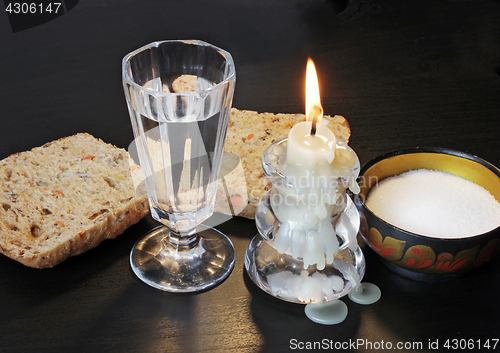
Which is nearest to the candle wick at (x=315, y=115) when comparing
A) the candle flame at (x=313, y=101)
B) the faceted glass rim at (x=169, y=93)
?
the candle flame at (x=313, y=101)

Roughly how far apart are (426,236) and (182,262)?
0.41 metres

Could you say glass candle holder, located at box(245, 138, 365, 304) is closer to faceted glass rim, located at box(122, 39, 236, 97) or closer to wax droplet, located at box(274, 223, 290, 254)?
wax droplet, located at box(274, 223, 290, 254)

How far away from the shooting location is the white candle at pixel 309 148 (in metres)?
0.76

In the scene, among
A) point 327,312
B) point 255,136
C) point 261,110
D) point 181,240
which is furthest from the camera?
point 261,110

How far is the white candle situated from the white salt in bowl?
6.7 inches

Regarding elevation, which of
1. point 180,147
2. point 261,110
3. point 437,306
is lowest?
point 437,306

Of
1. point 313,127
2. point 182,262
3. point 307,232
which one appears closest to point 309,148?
point 313,127

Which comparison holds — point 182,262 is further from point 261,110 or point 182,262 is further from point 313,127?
point 261,110

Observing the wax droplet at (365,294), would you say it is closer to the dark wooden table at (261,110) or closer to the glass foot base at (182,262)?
the dark wooden table at (261,110)

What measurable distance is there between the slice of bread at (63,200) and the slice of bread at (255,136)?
204 millimetres

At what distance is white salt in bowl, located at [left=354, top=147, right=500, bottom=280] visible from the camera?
846mm

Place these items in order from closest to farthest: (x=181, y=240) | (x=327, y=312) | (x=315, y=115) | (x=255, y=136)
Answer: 1. (x=315, y=115)
2. (x=327, y=312)
3. (x=181, y=240)
4. (x=255, y=136)

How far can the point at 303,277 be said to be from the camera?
88 centimetres

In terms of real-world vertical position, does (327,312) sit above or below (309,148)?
below
